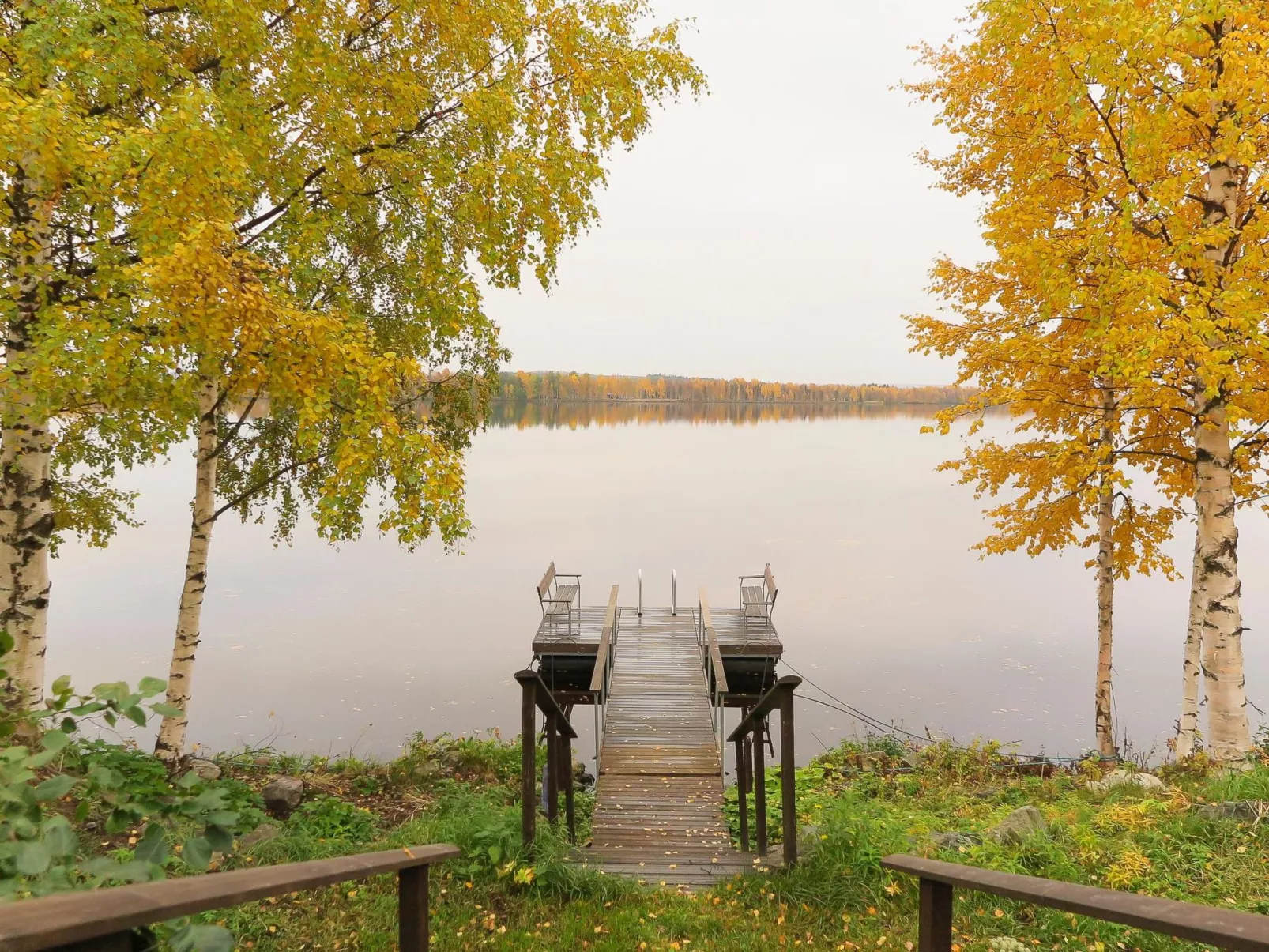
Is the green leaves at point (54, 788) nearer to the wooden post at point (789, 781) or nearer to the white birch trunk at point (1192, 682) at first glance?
the wooden post at point (789, 781)

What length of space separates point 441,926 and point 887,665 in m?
15.7

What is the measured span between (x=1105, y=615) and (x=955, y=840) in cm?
673

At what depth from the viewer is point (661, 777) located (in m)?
8.23

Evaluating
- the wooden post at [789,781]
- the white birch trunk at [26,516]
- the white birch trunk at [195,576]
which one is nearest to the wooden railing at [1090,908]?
the wooden post at [789,781]

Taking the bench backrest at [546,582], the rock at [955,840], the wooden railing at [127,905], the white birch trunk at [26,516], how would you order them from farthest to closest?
the bench backrest at [546,582], the white birch trunk at [26,516], the rock at [955,840], the wooden railing at [127,905]

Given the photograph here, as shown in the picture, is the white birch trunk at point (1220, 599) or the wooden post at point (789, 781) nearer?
the wooden post at point (789, 781)

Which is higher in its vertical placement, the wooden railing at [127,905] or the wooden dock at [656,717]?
the wooden railing at [127,905]

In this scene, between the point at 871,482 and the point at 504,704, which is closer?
the point at 504,704

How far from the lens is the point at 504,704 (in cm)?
1516

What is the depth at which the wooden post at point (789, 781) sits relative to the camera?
198 inches

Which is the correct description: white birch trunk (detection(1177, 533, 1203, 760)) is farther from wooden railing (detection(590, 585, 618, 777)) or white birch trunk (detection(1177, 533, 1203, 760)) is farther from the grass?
wooden railing (detection(590, 585, 618, 777))

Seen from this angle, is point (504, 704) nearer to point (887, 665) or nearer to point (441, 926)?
point (887, 665)

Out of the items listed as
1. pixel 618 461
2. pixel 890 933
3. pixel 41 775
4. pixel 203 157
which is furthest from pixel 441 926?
pixel 618 461

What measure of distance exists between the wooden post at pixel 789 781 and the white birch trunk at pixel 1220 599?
5241 mm
